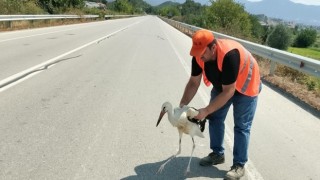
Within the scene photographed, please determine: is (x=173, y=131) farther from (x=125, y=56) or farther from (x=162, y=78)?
(x=125, y=56)

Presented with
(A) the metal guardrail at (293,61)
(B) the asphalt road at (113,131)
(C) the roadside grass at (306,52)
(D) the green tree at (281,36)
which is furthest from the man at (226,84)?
(D) the green tree at (281,36)

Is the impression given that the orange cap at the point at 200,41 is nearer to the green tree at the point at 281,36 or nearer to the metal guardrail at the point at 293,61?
the metal guardrail at the point at 293,61

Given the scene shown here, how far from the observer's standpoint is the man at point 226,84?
395cm

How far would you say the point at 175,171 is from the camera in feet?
15.3

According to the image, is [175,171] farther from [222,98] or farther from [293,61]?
[293,61]

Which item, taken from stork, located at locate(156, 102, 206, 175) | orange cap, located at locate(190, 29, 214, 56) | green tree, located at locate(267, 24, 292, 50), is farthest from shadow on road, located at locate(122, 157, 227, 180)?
green tree, located at locate(267, 24, 292, 50)

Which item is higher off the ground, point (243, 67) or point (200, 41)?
point (200, 41)

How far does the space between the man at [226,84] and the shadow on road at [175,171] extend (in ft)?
0.42

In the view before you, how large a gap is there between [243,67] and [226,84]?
0.28 metres

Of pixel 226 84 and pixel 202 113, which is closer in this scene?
pixel 226 84

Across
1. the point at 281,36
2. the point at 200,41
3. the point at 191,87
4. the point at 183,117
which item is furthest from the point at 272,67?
the point at 281,36

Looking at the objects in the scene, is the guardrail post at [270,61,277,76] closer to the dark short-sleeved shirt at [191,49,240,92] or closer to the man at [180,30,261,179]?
the man at [180,30,261,179]

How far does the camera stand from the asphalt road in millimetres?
4648

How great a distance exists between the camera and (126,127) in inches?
243
